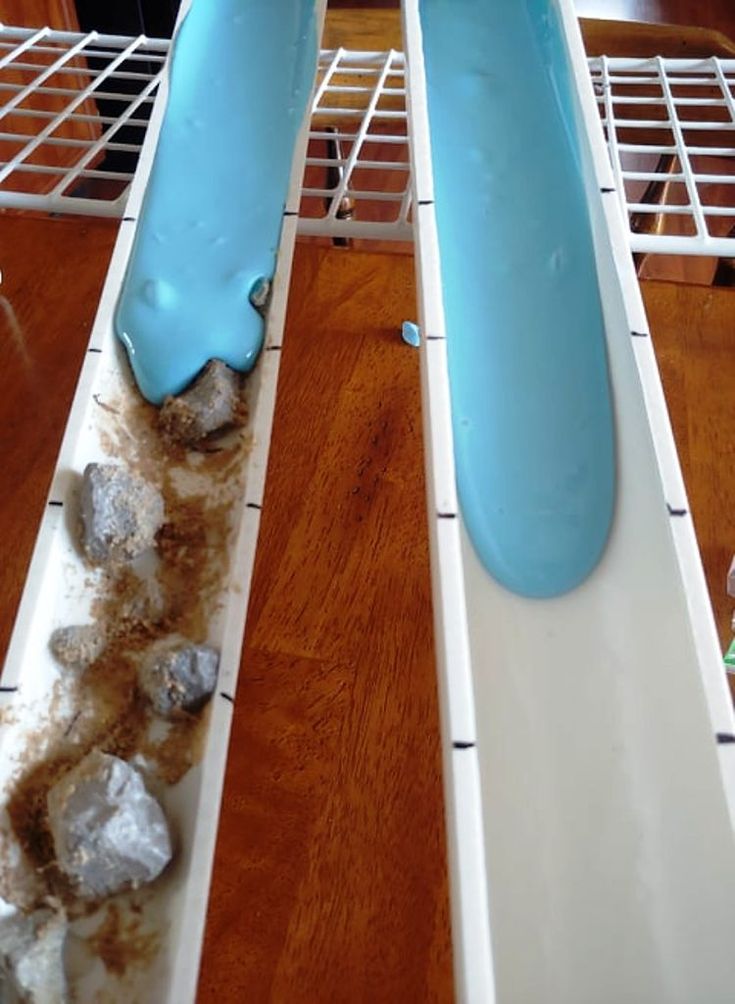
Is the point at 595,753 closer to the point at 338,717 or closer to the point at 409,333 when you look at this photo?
the point at 338,717

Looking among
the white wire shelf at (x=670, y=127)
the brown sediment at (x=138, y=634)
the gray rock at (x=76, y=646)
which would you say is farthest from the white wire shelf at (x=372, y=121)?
the gray rock at (x=76, y=646)

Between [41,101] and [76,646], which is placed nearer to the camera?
[76,646]

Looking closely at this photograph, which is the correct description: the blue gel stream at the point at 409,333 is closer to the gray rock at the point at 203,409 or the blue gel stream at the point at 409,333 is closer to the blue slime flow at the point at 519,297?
the blue slime flow at the point at 519,297

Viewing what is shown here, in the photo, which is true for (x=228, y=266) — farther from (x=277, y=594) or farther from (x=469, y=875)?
(x=469, y=875)

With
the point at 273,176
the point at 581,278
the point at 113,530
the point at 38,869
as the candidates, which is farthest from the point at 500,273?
the point at 38,869

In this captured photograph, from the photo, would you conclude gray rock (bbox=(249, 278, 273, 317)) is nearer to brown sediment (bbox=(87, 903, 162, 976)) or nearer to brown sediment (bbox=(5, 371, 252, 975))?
brown sediment (bbox=(5, 371, 252, 975))

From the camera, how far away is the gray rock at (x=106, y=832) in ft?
1.26

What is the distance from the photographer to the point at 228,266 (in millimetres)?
617

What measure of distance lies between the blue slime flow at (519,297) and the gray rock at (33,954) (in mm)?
287

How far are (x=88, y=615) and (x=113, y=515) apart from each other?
53 mm

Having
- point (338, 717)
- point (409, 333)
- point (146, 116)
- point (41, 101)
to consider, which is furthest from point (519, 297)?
point (41, 101)

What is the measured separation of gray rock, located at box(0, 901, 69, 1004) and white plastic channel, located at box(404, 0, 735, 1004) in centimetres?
17

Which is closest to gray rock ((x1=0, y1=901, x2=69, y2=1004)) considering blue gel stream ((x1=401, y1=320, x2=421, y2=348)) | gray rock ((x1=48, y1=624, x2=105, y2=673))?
gray rock ((x1=48, y1=624, x2=105, y2=673))

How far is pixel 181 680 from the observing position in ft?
1.44
